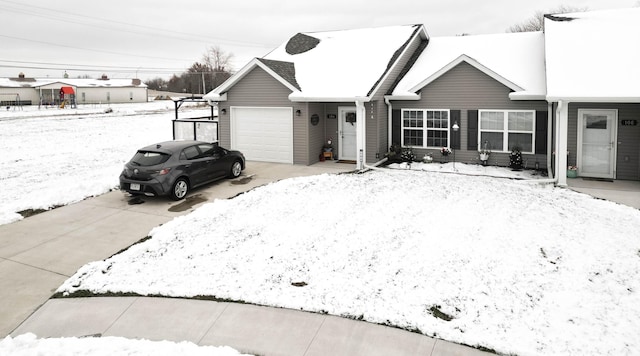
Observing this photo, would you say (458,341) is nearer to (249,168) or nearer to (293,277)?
(293,277)

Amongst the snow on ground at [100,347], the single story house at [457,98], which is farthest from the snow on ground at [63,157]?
the snow on ground at [100,347]

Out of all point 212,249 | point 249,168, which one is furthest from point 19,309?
point 249,168

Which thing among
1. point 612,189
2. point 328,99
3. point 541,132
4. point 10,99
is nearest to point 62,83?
point 10,99

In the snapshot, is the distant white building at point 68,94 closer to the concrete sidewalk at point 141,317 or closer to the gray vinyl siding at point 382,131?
the gray vinyl siding at point 382,131

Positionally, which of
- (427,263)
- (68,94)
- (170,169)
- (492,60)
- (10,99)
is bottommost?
(427,263)

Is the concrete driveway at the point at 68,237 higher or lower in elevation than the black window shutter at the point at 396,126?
lower

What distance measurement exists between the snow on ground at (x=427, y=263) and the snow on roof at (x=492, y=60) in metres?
5.02

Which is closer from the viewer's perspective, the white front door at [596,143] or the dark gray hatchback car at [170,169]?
the dark gray hatchback car at [170,169]

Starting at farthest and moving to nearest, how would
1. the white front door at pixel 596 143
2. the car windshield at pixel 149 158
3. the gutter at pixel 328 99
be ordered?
the gutter at pixel 328 99
the white front door at pixel 596 143
the car windshield at pixel 149 158

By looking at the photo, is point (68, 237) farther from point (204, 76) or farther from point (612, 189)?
point (204, 76)

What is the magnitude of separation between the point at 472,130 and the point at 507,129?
3.83 ft

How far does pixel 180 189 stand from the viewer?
13.3 metres

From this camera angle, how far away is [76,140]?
26.8m

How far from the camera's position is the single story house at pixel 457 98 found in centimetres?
1436
